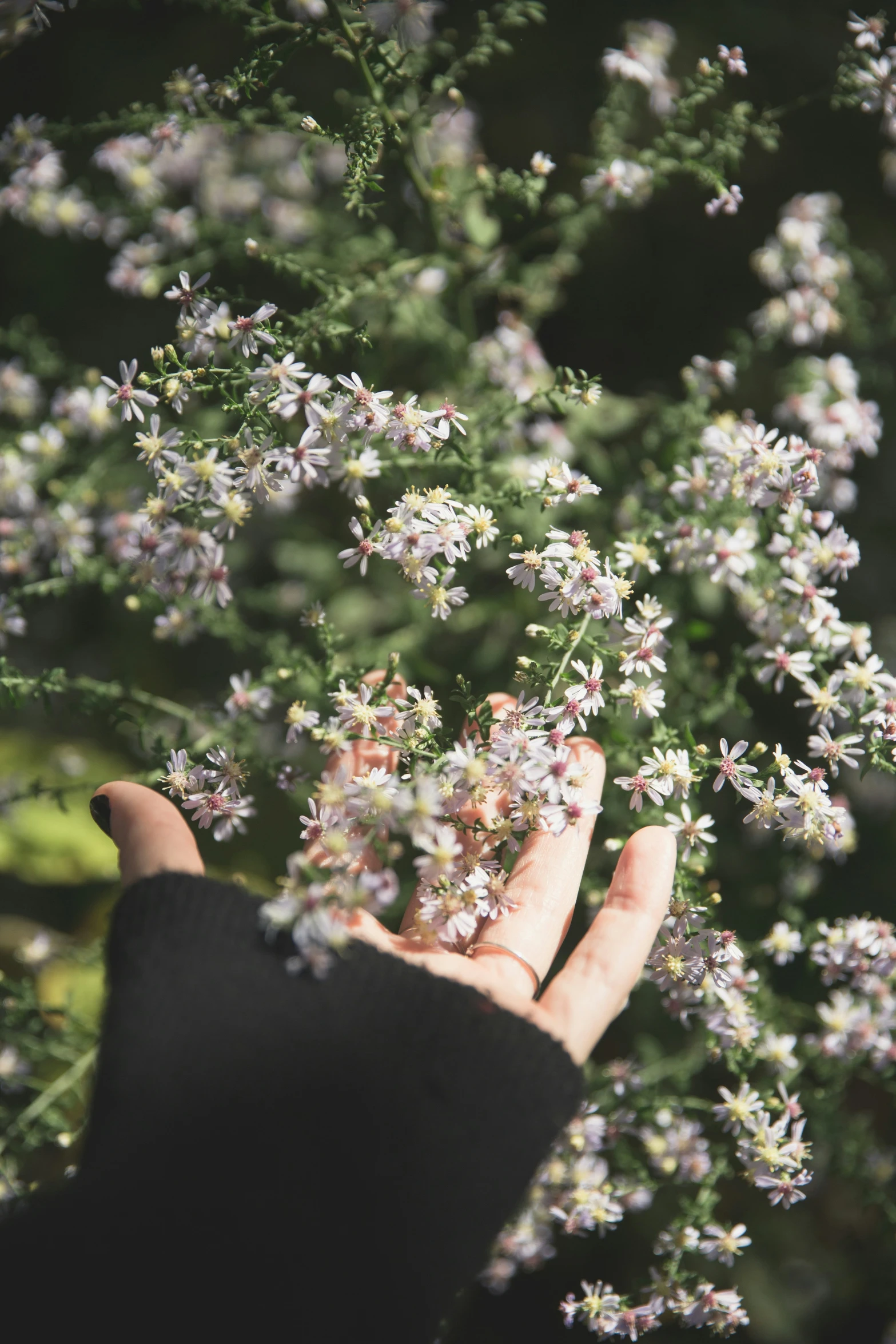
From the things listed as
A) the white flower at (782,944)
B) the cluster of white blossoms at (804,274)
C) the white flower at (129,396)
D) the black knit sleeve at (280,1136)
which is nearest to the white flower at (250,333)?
the white flower at (129,396)

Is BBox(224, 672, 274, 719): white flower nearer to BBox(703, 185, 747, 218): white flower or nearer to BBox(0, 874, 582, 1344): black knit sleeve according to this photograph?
BBox(0, 874, 582, 1344): black knit sleeve

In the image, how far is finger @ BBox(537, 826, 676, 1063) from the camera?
1732 mm

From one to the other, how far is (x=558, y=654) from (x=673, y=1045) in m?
1.77

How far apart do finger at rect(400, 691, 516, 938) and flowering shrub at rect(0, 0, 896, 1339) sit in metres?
0.01

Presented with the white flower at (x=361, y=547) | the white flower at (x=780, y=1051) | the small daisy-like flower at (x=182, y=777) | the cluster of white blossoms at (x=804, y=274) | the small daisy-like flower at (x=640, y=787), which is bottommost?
the white flower at (x=780, y=1051)

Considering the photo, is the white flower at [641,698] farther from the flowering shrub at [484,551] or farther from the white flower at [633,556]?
the white flower at [633,556]

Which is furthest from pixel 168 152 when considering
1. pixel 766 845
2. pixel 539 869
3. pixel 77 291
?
pixel 766 845

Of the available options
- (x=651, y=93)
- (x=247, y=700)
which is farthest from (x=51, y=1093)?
(x=651, y=93)

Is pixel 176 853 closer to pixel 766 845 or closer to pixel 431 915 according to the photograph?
pixel 431 915

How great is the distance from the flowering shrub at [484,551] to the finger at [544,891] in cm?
7

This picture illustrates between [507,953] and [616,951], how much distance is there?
9.5 inches

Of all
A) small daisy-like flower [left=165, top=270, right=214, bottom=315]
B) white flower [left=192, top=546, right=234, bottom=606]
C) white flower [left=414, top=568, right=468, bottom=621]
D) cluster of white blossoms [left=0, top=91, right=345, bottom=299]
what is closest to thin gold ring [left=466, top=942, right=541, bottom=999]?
white flower [left=414, top=568, right=468, bottom=621]

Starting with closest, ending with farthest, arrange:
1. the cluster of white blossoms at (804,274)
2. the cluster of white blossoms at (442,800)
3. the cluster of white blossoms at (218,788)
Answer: the cluster of white blossoms at (442,800)
the cluster of white blossoms at (218,788)
the cluster of white blossoms at (804,274)

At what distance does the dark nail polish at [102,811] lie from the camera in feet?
5.92
